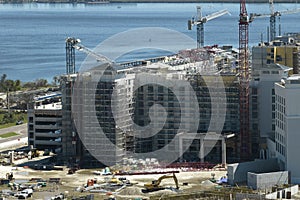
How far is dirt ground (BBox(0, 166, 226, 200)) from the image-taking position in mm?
16891

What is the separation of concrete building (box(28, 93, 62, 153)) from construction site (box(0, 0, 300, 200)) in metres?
0.02

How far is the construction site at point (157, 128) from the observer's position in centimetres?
1850

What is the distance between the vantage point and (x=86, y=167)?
64.1 feet

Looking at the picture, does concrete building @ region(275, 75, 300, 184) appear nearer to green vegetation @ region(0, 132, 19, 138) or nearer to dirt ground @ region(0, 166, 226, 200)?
dirt ground @ region(0, 166, 226, 200)

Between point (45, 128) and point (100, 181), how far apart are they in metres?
3.64

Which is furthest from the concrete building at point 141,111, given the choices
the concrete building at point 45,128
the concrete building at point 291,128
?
the concrete building at point 291,128

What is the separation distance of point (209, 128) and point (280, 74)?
176 cm

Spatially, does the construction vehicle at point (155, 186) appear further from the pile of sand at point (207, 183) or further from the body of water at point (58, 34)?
the body of water at point (58, 34)

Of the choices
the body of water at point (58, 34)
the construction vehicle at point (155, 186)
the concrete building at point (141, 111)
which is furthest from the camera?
the body of water at point (58, 34)

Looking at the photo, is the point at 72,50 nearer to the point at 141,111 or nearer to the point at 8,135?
the point at 8,135

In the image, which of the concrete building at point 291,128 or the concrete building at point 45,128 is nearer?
the concrete building at point 291,128

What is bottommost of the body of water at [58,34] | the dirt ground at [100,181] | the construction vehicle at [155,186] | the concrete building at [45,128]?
the body of water at [58,34]

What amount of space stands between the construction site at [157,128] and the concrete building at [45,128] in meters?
0.02

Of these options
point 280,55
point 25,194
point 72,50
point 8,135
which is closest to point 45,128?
point 8,135
